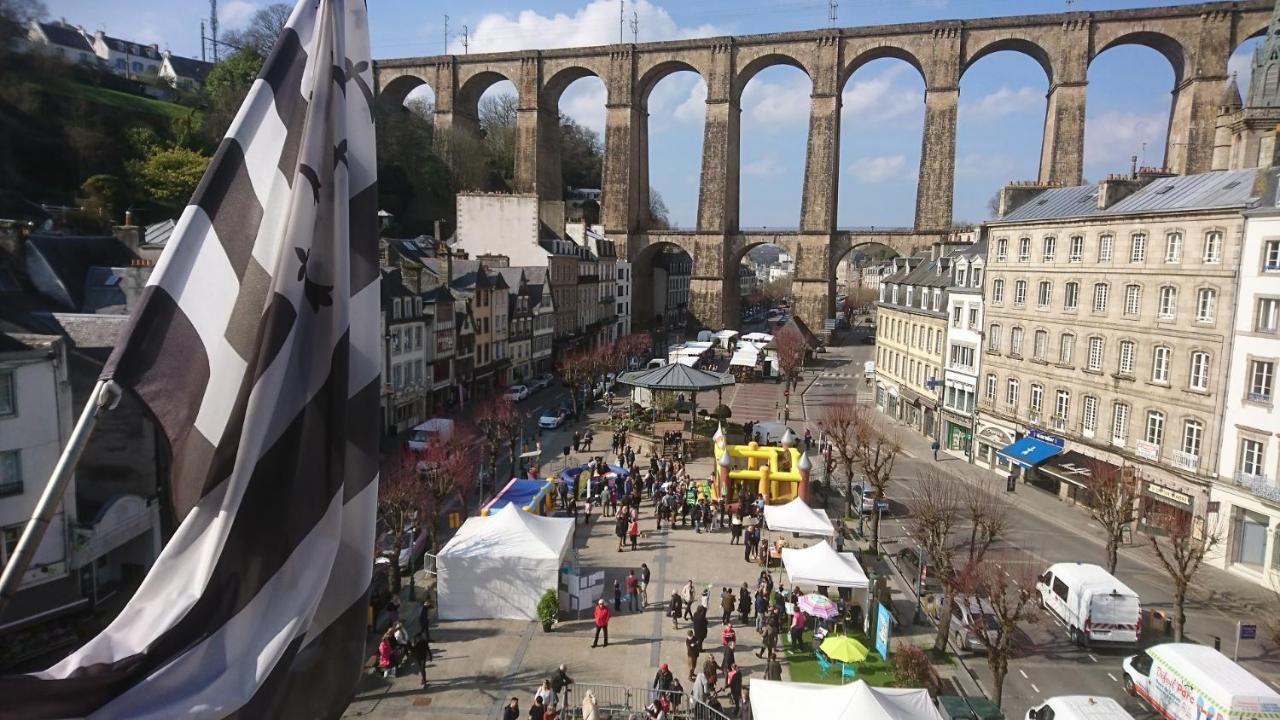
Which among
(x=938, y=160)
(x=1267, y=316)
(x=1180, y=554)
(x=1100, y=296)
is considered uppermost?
(x=938, y=160)

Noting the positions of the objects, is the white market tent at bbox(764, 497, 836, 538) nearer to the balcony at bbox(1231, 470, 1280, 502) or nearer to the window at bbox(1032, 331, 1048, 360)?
the balcony at bbox(1231, 470, 1280, 502)

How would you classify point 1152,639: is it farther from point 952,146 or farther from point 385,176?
point 385,176

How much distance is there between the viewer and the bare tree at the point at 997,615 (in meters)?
13.9

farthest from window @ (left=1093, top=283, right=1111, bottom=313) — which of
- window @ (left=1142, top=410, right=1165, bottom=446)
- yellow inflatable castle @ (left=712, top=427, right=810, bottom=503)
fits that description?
yellow inflatable castle @ (left=712, top=427, right=810, bottom=503)

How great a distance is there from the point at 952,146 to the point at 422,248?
1716 inches

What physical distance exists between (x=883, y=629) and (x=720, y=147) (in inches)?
2371

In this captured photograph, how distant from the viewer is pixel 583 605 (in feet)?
56.6

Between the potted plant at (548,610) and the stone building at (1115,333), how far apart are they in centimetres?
1509

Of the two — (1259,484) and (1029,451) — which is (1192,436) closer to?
(1259,484)

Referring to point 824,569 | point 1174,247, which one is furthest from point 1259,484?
point 824,569

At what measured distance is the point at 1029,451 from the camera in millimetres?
29719

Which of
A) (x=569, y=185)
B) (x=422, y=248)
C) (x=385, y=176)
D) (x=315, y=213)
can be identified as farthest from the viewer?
(x=569, y=185)

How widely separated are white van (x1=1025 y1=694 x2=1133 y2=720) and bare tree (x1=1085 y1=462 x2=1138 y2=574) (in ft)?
29.1

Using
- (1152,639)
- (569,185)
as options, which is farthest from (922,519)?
(569,185)
